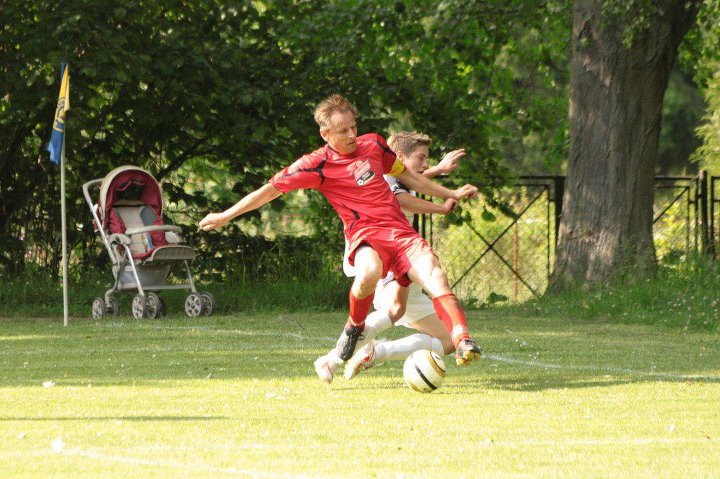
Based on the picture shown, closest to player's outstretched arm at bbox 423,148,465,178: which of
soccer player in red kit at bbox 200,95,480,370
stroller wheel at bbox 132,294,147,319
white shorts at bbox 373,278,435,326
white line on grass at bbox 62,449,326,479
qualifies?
soccer player in red kit at bbox 200,95,480,370

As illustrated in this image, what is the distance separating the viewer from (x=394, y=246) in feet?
25.4

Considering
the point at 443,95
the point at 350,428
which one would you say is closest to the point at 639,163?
the point at 443,95

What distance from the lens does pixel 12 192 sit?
58.2 feet

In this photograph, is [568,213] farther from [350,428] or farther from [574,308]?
[350,428]

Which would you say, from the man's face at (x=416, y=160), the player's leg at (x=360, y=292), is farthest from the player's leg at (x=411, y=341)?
the man's face at (x=416, y=160)

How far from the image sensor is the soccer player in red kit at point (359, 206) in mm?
Answer: 7703

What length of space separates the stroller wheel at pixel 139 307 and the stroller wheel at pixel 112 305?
1.06 ft

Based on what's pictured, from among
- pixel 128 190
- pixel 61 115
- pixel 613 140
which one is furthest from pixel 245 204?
pixel 613 140

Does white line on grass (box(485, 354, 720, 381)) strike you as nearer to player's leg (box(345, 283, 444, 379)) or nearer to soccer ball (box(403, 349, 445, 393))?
player's leg (box(345, 283, 444, 379))

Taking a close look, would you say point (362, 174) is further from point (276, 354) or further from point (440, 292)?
point (276, 354)

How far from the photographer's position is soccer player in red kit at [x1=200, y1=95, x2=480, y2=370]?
7703 mm

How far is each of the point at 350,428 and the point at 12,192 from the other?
12667mm

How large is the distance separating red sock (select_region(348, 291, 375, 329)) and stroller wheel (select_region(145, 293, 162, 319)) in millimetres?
7219

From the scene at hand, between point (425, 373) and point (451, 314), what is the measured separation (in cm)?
38
